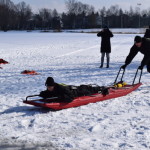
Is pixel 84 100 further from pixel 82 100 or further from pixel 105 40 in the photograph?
pixel 105 40

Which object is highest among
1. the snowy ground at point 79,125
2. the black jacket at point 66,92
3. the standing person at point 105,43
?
the standing person at point 105,43

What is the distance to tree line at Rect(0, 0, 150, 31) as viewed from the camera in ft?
322

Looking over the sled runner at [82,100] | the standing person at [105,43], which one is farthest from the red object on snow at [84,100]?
the standing person at [105,43]

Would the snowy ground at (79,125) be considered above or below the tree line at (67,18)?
below

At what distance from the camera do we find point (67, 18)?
104062mm

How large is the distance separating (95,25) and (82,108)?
314 ft

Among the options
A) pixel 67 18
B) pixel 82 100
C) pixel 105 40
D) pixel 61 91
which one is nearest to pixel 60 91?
pixel 61 91

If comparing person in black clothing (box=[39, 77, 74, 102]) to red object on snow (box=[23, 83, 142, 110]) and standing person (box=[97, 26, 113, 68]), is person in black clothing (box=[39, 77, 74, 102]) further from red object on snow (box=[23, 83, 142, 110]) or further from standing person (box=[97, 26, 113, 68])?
standing person (box=[97, 26, 113, 68])

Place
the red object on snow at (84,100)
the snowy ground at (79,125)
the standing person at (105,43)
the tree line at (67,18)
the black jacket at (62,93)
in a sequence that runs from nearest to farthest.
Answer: the snowy ground at (79,125) < the red object on snow at (84,100) < the black jacket at (62,93) < the standing person at (105,43) < the tree line at (67,18)

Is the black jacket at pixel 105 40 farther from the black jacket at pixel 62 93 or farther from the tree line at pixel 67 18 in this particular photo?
the tree line at pixel 67 18

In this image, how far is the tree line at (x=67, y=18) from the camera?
322ft

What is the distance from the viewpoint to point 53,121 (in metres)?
5.11

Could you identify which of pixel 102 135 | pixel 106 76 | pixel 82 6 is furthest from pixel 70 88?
pixel 82 6

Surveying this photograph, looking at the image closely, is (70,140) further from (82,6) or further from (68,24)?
(82,6)
